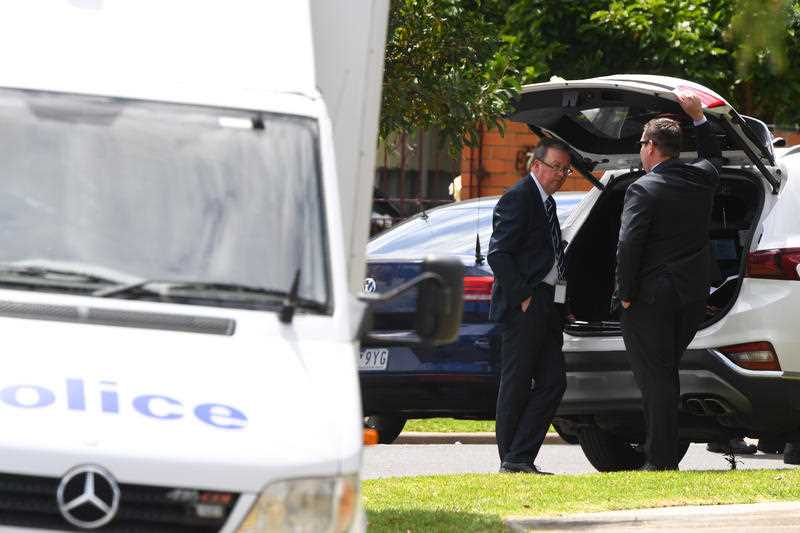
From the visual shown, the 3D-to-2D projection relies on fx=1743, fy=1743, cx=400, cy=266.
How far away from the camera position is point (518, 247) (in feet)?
30.9

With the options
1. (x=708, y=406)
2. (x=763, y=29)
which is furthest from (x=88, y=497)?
(x=708, y=406)

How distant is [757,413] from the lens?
9.26 meters

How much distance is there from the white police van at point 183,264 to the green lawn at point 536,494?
165 cm

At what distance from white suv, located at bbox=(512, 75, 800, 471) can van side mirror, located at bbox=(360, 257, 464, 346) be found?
12.4 feet

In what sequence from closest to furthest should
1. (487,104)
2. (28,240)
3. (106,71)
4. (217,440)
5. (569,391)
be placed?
1. (217,440)
2. (28,240)
3. (106,71)
4. (569,391)
5. (487,104)

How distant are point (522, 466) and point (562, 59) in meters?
10.7

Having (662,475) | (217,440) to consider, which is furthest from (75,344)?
(662,475)

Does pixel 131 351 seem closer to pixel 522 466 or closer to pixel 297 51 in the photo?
pixel 297 51

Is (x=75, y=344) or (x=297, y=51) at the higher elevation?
(x=297, y=51)

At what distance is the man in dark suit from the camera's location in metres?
9.41

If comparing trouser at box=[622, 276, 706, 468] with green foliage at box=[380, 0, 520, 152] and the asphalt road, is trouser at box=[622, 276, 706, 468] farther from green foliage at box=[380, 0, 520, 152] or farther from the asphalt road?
green foliage at box=[380, 0, 520, 152]

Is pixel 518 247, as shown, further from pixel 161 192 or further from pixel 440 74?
pixel 161 192

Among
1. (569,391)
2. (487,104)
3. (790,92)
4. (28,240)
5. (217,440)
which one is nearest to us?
(217,440)

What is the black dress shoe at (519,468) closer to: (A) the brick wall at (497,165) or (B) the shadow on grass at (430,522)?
(B) the shadow on grass at (430,522)
